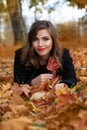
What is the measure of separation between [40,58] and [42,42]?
373mm

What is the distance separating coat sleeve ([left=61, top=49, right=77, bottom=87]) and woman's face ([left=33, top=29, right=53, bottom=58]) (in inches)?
10.8

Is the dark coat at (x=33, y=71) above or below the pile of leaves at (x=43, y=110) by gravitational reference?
below

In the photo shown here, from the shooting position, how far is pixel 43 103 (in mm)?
3033

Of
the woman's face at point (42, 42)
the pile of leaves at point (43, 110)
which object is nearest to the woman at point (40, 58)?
the woman's face at point (42, 42)

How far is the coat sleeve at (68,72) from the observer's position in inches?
160

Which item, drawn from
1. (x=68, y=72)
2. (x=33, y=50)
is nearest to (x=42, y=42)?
(x=33, y=50)

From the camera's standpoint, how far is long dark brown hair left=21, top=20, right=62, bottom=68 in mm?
4293

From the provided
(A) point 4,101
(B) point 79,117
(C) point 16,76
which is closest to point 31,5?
(C) point 16,76

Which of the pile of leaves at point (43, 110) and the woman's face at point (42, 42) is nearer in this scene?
the pile of leaves at point (43, 110)

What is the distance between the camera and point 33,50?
4406 mm

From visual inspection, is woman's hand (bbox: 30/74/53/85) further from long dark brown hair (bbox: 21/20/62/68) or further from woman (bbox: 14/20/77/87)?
long dark brown hair (bbox: 21/20/62/68)

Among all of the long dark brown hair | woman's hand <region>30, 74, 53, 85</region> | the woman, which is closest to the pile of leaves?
woman's hand <region>30, 74, 53, 85</region>

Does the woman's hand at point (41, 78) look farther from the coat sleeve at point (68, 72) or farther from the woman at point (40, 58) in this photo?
the coat sleeve at point (68, 72)

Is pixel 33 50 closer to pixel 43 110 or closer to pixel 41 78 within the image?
pixel 41 78
